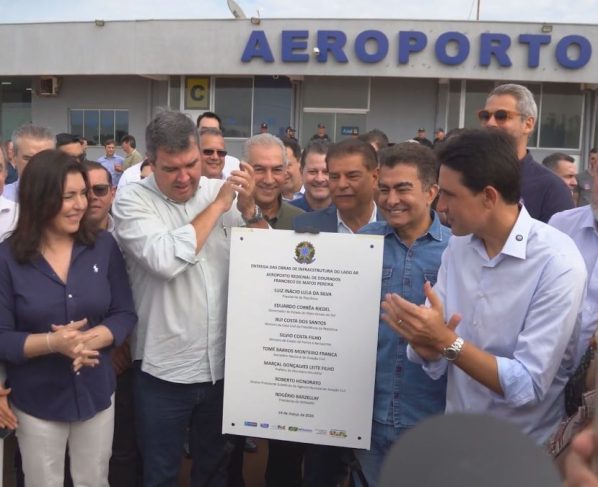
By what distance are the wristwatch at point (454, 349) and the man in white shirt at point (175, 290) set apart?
1.26 meters

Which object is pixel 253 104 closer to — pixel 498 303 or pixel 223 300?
pixel 223 300

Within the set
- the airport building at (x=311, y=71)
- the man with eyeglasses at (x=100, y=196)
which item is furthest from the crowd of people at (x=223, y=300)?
the airport building at (x=311, y=71)

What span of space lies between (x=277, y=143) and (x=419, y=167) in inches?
55.3

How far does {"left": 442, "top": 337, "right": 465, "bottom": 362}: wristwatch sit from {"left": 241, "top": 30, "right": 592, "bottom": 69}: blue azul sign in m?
16.0

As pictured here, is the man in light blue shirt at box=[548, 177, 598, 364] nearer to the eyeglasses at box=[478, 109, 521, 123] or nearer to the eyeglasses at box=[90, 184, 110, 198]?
the eyeglasses at box=[478, 109, 521, 123]

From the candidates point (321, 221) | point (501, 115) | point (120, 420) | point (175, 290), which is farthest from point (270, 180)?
point (120, 420)

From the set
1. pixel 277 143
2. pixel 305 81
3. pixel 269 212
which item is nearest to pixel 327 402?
pixel 269 212

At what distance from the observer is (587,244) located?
2.69m

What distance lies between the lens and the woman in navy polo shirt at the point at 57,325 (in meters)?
2.63

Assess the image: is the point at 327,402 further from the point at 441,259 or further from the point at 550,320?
the point at 550,320

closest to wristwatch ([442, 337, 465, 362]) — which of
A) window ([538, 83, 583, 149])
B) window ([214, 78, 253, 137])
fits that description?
window ([214, 78, 253, 137])

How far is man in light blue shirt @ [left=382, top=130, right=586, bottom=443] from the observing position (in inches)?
81.0

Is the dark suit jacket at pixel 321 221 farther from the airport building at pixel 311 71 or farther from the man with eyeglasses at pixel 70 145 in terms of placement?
the airport building at pixel 311 71

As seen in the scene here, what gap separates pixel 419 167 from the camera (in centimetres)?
270
